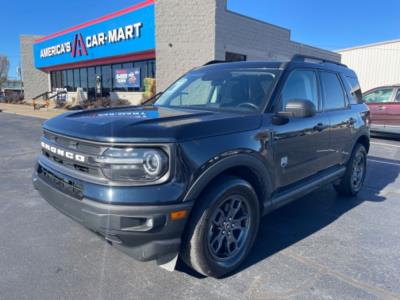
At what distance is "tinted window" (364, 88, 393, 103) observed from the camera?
37.3 feet

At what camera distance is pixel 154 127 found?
2432 mm

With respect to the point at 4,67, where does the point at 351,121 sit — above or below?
below

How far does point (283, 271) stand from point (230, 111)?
5.33 feet

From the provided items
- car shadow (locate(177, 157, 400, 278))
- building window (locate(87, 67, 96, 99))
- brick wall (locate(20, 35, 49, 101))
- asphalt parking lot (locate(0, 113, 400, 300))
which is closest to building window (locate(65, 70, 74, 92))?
building window (locate(87, 67, 96, 99))

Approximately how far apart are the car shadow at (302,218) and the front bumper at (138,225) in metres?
0.70

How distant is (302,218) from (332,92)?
1786mm

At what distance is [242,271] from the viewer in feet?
9.82

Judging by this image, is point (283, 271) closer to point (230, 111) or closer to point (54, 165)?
point (230, 111)

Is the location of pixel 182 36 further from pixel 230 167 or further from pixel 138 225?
pixel 138 225

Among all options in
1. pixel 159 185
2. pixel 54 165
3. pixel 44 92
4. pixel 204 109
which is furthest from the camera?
pixel 44 92

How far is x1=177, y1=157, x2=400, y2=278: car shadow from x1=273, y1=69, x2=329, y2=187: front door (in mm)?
672

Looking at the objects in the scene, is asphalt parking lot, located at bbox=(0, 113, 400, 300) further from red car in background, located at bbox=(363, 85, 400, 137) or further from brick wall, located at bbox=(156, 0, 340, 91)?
brick wall, located at bbox=(156, 0, 340, 91)

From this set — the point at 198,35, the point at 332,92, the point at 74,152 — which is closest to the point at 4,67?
the point at 198,35

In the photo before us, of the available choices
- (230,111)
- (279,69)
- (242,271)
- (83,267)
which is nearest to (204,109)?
(230,111)
